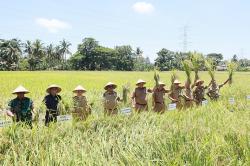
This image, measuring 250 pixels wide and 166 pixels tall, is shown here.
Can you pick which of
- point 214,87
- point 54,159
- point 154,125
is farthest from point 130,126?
point 214,87

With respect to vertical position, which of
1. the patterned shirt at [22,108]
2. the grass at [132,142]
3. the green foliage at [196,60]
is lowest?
the grass at [132,142]

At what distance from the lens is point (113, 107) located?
761 centimetres

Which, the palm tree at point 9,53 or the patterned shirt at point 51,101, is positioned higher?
the palm tree at point 9,53

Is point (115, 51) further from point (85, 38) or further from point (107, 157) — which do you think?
point (107, 157)

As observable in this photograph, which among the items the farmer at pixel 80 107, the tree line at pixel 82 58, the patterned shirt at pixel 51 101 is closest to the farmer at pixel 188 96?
the farmer at pixel 80 107

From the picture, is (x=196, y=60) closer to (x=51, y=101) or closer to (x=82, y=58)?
(x=51, y=101)

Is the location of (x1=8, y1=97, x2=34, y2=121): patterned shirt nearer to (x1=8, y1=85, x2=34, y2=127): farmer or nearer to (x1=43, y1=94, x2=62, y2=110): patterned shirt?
(x1=8, y1=85, x2=34, y2=127): farmer

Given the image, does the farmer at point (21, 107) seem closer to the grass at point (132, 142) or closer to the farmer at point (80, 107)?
the farmer at point (80, 107)

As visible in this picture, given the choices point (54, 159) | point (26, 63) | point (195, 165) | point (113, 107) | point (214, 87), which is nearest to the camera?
point (195, 165)

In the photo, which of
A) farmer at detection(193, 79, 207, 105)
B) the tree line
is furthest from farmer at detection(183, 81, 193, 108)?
the tree line

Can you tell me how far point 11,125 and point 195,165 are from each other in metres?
2.22

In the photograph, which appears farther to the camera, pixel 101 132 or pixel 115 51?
pixel 115 51

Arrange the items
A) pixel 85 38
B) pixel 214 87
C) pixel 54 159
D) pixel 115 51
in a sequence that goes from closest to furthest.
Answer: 1. pixel 54 159
2. pixel 214 87
3. pixel 115 51
4. pixel 85 38

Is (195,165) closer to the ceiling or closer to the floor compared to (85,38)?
closer to the floor
